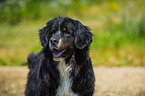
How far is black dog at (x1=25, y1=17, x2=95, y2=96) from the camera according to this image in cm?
349

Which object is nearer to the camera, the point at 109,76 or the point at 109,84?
the point at 109,84

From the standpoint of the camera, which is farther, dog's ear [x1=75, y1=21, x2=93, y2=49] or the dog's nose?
dog's ear [x1=75, y1=21, x2=93, y2=49]

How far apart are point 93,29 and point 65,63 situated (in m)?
8.98

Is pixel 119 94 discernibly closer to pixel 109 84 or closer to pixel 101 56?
pixel 109 84

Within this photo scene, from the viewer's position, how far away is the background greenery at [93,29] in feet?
31.1

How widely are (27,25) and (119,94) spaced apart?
438 inches

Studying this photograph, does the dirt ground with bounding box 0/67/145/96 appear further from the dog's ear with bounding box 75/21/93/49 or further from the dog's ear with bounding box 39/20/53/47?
the dog's ear with bounding box 39/20/53/47

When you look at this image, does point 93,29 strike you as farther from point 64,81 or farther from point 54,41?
point 54,41

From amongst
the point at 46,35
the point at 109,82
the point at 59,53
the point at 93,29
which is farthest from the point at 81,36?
the point at 93,29

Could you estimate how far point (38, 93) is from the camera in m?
3.57

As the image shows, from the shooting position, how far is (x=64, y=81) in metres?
3.57

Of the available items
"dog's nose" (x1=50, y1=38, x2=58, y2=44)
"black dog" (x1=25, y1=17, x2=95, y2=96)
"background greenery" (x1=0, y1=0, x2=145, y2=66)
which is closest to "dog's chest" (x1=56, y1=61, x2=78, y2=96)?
"black dog" (x1=25, y1=17, x2=95, y2=96)

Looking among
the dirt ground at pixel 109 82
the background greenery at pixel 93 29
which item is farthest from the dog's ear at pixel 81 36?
the background greenery at pixel 93 29

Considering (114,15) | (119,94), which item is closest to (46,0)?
(114,15)
